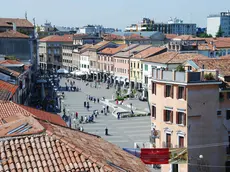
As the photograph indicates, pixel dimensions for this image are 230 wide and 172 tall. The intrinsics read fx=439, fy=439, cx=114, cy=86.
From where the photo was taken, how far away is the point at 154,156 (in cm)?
2139

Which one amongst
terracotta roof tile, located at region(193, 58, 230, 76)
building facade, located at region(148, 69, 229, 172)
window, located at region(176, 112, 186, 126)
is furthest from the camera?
terracotta roof tile, located at region(193, 58, 230, 76)

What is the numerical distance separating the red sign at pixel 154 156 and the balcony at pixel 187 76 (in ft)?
16.0

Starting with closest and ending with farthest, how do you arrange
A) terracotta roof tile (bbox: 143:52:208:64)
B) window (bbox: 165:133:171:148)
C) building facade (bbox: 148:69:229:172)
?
building facade (bbox: 148:69:229:172) → window (bbox: 165:133:171:148) → terracotta roof tile (bbox: 143:52:208:64)

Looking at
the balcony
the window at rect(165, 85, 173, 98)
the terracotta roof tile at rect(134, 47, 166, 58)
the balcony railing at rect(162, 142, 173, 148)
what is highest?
the balcony

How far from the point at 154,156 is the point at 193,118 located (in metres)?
5.43

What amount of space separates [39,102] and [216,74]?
28629mm

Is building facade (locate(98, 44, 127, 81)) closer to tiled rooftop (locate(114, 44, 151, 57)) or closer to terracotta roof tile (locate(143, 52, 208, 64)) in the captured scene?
tiled rooftop (locate(114, 44, 151, 57))

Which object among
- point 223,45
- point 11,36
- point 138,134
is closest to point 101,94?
point 11,36

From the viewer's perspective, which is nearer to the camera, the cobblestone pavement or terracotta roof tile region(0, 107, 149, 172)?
terracotta roof tile region(0, 107, 149, 172)

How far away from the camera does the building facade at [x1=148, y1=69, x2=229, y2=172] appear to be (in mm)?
25656

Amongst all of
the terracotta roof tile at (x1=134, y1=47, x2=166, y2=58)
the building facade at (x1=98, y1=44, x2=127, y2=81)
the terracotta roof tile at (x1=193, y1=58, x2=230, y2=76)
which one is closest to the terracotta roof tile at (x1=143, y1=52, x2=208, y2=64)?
the terracotta roof tile at (x1=134, y1=47, x2=166, y2=58)

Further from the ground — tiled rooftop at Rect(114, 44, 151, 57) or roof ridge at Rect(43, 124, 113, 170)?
roof ridge at Rect(43, 124, 113, 170)

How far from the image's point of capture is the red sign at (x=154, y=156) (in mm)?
21062

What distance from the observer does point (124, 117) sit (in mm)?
47312
